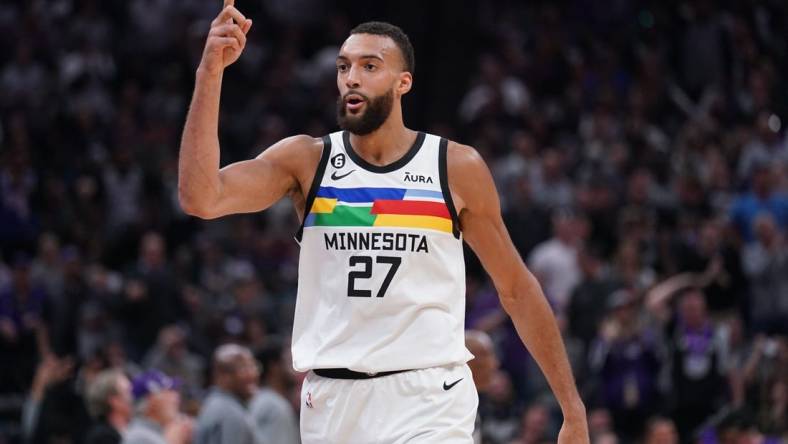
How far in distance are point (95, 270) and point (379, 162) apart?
1119 centimetres

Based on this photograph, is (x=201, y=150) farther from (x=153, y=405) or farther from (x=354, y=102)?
(x=153, y=405)

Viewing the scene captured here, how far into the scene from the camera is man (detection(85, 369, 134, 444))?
10008 mm

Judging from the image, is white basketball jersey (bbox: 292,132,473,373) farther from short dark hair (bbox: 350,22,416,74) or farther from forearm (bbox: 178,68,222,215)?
forearm (bbox: 178,68,222,215)

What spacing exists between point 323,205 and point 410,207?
34 cm

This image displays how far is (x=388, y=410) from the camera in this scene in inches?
207

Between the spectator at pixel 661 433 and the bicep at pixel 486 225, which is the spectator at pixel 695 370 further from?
the bicep at pixel 486 225

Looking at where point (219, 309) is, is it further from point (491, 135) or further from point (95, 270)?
point (491, 135)

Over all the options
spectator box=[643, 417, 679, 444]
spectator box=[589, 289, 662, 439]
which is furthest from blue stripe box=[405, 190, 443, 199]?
spectator box=[589, 289, 662, 439]

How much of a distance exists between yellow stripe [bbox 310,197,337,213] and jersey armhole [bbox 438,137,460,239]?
1.43 feet

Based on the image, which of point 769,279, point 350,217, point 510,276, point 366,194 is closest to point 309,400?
point 350,217

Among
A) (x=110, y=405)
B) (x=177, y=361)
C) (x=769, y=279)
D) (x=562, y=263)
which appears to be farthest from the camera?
(x=562, y=263)

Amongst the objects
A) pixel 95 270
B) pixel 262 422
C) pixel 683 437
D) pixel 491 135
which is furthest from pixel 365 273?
pixel 491 135

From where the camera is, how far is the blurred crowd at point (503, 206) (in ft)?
44.2

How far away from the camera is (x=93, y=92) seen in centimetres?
1911
